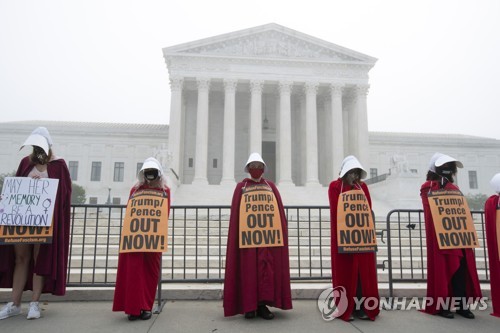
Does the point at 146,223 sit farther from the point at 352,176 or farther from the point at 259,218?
the point at 352,176

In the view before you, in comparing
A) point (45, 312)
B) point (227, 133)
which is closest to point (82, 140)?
point (227, 133)

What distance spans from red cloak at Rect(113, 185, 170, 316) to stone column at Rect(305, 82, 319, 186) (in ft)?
94.0

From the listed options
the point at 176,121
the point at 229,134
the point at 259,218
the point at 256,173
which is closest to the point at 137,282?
the point at 259,218

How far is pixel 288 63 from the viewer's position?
3500 centimetres

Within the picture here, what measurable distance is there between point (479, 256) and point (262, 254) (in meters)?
7.56

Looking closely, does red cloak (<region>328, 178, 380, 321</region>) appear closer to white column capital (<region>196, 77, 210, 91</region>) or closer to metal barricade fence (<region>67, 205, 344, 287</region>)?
metal barricade fence (<region>67, 205, 344, 287</region>)

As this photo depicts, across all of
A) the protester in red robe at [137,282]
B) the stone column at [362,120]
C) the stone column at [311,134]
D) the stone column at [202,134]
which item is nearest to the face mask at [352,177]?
the protester in red robe at [137,282]

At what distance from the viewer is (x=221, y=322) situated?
5281mm

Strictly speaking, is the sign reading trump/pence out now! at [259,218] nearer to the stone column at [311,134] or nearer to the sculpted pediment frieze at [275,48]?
the stone column at [311,134]

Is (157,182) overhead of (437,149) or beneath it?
beneath

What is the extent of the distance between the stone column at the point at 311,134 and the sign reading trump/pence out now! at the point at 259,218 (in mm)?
28081

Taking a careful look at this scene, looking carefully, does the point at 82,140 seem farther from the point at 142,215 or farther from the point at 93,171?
the point at 142,215

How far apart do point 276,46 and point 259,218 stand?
3234 centimetres

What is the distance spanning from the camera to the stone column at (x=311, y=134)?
3384cm
